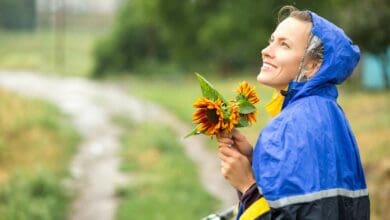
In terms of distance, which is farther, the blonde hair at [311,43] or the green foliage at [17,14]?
the green foliage at [17,14]

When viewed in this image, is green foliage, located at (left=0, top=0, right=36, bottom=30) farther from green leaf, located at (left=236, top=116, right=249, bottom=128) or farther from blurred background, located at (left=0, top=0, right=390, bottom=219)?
green leaf, located at (left=236, top=116, right=249, bottom=128)

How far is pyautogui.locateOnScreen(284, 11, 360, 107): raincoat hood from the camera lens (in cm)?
193

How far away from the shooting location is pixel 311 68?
6.51ft

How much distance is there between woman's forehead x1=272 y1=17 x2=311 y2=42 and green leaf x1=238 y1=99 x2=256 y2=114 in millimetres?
221

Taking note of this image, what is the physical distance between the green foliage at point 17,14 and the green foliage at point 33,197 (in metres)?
7.08

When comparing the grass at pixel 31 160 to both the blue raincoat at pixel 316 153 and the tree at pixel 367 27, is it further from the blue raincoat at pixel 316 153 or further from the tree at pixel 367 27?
the tree at pixel 367 27

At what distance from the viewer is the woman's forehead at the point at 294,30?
1.99m

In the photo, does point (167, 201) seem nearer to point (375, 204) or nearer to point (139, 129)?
point (375, 204)

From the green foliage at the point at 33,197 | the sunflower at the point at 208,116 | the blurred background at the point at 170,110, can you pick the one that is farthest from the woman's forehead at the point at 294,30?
the green foliage at the point at 33,197

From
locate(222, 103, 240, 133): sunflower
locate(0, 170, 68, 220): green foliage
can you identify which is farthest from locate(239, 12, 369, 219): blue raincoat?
locate(0, 170, 68, 220): green foliage

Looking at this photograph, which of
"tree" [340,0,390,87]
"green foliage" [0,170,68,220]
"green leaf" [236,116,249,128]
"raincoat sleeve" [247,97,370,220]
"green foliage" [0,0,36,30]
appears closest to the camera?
"raincoat sleeve" [247,97,370,220]

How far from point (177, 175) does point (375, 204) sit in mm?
3518

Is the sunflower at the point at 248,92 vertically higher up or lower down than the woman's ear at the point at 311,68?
lower down

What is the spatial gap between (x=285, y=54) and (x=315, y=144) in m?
0.32
